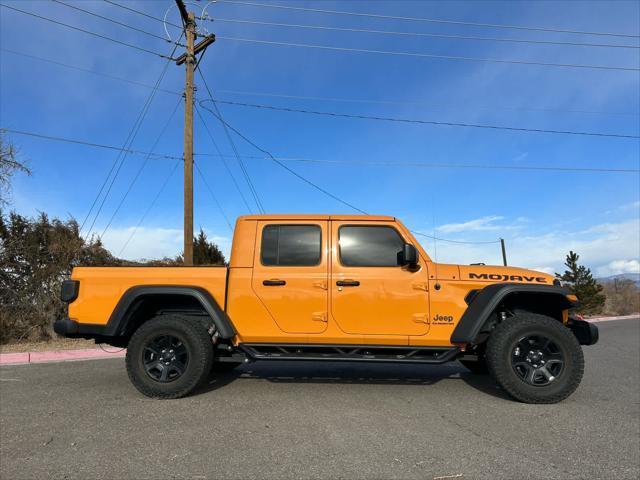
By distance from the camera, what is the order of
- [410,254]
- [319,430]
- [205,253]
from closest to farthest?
[319,430] → [410,254] → [205,253]

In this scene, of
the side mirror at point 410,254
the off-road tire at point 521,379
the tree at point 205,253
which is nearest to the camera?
the off-road tire at point 521,379

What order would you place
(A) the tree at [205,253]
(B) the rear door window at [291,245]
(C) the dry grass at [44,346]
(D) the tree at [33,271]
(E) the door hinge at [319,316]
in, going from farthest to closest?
(A) the tree at [205,253], (D) the tree at [33,271], (C) the dry grass at [44,346], (B) the rear door window at [291,245], (E) the door hinge at [319,316]

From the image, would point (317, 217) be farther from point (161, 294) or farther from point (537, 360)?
point (537, 360)

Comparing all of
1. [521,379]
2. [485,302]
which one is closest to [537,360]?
[521,379]

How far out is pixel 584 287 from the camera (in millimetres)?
20656

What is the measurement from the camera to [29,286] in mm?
9445

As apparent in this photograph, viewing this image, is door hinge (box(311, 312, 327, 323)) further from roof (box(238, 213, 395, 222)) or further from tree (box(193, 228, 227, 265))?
tree (box(193, 228, 227, 265))

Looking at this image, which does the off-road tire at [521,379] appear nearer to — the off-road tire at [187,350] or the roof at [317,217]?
the roof at [317,217]

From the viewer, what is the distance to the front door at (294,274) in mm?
4441

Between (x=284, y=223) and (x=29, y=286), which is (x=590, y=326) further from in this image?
(x=29, y=286)

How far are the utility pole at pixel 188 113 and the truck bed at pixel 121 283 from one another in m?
5.76

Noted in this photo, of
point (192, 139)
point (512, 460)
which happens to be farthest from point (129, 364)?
point (192, 139)

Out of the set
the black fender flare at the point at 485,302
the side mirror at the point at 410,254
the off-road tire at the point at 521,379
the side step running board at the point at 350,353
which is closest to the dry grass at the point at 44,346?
the side step running board at the point at 350,353

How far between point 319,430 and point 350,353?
1109 millimetres
